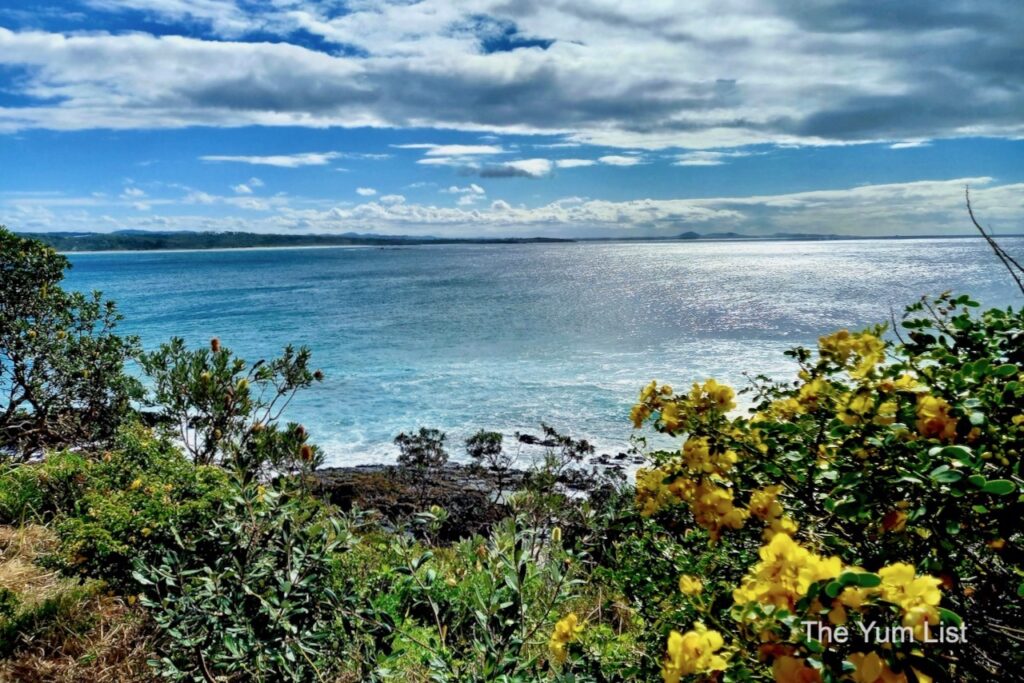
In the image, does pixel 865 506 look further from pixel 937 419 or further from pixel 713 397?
pixel 713 397

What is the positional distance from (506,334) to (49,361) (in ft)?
80.7

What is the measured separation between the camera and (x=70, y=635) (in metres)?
3.17

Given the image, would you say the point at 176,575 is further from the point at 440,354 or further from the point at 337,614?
the point at 440,354

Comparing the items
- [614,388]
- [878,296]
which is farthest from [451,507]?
[878,296]

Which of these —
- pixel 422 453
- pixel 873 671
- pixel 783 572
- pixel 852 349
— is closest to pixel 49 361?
pixel 422 453

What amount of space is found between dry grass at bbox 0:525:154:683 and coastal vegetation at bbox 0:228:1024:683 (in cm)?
1

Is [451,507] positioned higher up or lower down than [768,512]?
lower down

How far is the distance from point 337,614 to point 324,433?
14.6m

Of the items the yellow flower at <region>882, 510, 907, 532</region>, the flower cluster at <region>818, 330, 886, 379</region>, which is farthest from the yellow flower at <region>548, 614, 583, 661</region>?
the flower cluster at <region>818, 330, 886, 379</region>

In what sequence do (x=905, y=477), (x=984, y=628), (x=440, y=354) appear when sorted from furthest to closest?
(x=440, y=354) < (x=984, y=628) < (x=905, y=477)

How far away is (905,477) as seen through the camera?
3.88ft

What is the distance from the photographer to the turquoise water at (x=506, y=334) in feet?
56.9

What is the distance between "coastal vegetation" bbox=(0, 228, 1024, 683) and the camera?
3.53ft

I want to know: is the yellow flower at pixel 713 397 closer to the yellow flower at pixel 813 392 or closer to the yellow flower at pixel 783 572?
the yellow flower at pixel 813 392
